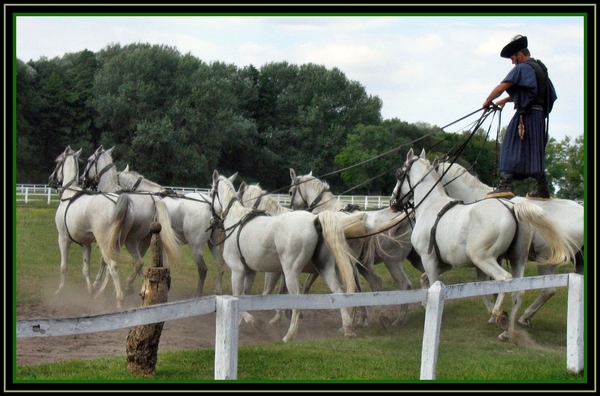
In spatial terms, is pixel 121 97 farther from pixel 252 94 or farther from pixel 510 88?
pixel 510 88

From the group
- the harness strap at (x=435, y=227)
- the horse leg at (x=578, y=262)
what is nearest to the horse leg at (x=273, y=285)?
the harness strap at (x=435, y=227)

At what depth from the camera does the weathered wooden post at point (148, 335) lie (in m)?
6.09

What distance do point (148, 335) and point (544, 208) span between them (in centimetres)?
565

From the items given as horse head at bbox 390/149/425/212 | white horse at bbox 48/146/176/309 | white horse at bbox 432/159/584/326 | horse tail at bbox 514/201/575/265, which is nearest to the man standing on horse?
horse tail at bbox 514/201/575/265

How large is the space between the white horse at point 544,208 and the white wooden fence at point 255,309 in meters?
2.14

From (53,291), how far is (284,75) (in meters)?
27.8

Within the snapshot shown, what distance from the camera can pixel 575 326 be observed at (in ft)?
22.6

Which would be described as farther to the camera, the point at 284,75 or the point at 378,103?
the point at 284,75

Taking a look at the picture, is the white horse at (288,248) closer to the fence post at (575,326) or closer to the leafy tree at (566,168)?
the fence post at (575,326)

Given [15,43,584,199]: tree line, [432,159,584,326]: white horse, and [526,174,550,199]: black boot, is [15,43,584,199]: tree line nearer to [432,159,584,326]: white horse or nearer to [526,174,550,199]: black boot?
[432,159,584,326]: white horse

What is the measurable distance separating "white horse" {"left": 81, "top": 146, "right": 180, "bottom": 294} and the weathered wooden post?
456 cm

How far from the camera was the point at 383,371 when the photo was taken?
21.5ft

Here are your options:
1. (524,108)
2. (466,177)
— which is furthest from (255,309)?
(466,177)
